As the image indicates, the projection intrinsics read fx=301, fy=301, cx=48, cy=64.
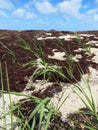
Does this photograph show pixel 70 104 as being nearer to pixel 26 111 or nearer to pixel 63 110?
pixel 63 110

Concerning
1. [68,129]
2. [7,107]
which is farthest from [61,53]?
[68,129]

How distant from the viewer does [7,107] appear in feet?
30.1

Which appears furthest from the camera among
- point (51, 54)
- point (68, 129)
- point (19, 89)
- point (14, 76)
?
point (51, 54)

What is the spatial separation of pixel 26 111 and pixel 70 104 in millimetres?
1306

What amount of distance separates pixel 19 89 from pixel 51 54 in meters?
4.97

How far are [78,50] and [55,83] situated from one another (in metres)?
5.84

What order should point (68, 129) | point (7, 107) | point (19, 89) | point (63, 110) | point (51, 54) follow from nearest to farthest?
point (68, 129), point (63, 110), point (7, 107), point (19, 89), point (51, 54)

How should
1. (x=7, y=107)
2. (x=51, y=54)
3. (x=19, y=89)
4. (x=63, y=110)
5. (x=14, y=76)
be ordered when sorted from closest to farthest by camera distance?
(x=63, y=110) < (x=7, y=107) < (x=19, y=89) < (x=14, y=76) < (x=51, y=54)

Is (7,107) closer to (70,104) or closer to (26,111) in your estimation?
(26,111)

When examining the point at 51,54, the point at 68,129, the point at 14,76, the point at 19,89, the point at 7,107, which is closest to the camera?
the point at 68,129

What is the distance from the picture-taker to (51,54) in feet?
49.2

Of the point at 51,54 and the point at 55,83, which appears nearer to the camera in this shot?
the point at 55,83

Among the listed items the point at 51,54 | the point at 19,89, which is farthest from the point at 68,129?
the point at 51,54

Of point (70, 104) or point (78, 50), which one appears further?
point (78, 50)
